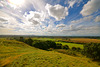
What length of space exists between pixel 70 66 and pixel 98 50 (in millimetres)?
16602

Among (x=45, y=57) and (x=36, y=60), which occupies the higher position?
(x=36, y=60)

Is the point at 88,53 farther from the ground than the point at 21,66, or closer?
closer

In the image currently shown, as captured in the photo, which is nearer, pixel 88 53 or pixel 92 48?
pixel 92 48

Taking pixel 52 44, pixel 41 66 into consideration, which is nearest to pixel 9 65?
pixel 41 66

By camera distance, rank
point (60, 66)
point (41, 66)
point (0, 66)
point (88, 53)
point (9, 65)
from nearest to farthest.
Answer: point (0, 66) < point (9, 65) < point (41, 66) < point (60, 66) < point (88, 53)

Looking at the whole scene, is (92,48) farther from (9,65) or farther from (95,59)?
(9,65)

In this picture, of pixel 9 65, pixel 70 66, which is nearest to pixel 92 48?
A: pixel 70 66

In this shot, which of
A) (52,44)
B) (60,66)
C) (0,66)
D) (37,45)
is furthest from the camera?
(52,44)

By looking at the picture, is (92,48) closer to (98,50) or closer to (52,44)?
(98,50)

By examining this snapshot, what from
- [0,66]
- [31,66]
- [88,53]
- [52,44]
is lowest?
[52,44]

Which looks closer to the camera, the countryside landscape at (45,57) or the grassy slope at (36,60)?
the grassy slope at (36,60)

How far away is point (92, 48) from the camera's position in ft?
65.5

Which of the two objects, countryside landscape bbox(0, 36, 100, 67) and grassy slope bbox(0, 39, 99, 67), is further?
countryside landscape bbox(0, 36, 100, 67)

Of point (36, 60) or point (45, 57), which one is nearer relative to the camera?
point (36, 60)
